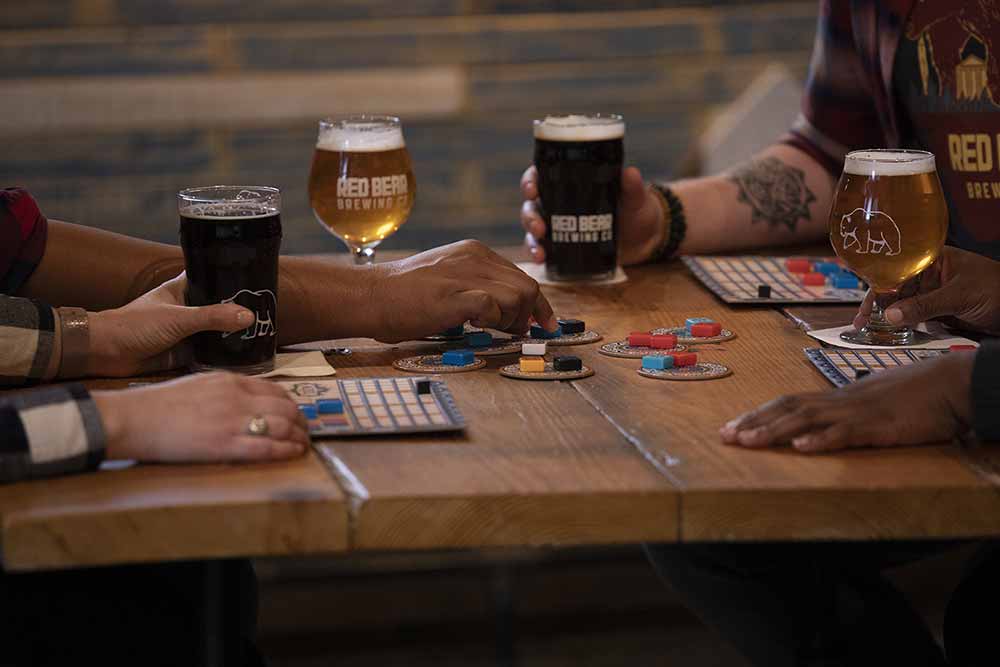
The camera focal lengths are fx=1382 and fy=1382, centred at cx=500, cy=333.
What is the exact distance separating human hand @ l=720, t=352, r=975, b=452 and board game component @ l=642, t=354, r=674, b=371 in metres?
0.21

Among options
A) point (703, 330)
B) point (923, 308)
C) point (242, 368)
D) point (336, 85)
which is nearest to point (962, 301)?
point (923, 308)

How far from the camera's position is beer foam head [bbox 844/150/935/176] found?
4.58 ft

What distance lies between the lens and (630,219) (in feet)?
6.18

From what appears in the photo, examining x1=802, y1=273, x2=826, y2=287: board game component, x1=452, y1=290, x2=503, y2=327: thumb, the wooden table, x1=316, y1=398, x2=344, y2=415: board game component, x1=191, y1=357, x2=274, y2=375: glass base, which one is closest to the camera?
the wooden table

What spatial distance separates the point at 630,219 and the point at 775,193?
0.26m

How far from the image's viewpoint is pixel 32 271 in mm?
1509

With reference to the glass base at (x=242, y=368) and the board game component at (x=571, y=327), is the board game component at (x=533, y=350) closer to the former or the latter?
the board game component at (x=571, y=327)

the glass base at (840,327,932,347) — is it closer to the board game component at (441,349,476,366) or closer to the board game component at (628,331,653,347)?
the board game component at (628,331,653,347)

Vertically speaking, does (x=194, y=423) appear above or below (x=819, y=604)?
above

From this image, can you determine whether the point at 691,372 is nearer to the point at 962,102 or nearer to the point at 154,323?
the point at 154,323

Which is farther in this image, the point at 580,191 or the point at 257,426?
the point at 580,191

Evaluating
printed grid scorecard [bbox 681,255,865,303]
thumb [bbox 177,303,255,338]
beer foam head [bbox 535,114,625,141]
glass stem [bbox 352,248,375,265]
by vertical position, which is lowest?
printed grid scorecard [bbox 681,255,865,303]

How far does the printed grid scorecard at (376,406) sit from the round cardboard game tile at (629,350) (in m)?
0.20

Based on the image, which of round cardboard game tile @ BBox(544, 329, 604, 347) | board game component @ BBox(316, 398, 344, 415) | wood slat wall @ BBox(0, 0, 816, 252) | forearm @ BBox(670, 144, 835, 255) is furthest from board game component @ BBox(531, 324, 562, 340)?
wood slat wall @ BBox(0, 0, 816, 252)
